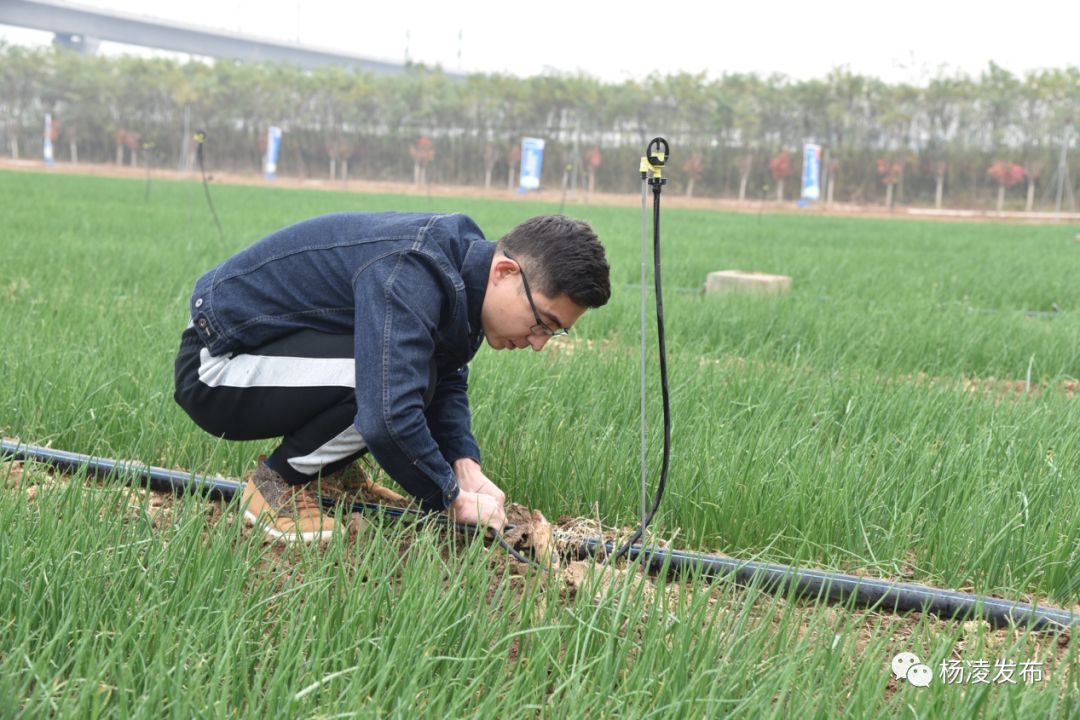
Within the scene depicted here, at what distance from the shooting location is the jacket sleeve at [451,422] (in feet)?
6.05

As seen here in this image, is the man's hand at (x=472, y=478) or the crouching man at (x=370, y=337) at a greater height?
the crouching man at (x=370, y=337)

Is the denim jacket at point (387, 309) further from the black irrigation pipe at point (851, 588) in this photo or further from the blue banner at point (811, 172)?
the blue banner at point (811, 172)

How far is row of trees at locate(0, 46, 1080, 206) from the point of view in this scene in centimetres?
2808

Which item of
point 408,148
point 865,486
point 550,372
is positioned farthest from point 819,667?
point 408,148

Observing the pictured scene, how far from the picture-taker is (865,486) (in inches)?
75.9

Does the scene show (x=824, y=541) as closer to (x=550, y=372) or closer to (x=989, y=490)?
(x=989, y=490)

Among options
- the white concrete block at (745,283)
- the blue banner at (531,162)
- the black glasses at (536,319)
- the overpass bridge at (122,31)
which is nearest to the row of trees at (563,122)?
the blue banner at (531,162)

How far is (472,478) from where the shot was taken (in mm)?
1814

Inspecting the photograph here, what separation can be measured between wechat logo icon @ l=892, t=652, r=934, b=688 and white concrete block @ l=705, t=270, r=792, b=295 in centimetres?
412

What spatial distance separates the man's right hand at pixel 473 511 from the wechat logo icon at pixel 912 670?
65cm

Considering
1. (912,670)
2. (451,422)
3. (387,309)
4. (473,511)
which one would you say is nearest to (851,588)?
(912,670)

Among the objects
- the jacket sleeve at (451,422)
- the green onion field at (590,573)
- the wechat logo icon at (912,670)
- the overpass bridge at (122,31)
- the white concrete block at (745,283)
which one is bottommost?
the wechat logo icon at (912,670)

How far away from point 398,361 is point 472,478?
16.3 inches

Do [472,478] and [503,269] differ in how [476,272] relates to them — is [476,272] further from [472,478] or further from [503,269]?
[472,478]
